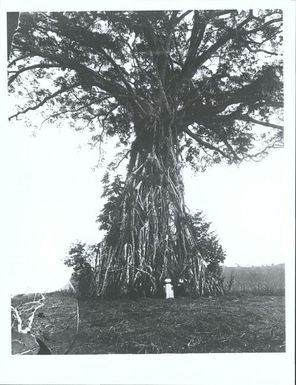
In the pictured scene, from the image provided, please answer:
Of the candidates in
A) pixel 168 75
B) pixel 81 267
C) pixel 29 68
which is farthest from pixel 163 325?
pixel 29 68

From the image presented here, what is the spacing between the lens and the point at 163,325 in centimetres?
352

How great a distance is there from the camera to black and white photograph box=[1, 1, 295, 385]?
3525 mm

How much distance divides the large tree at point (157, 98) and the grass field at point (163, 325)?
0.16 meters

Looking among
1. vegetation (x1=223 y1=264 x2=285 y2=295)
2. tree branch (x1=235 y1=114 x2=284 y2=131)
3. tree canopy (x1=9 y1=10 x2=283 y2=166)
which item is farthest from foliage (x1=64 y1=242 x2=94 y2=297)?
tree branch (x1=235 y1=114 x2=284 y2=131)

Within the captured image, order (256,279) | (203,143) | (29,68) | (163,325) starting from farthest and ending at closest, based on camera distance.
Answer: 1. (203,143)
2. (29,68)
3. (256,279)
4. (163,325)

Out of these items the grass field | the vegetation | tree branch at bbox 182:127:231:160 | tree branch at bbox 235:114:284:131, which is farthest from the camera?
tree branch at bbox 182:127:231:160

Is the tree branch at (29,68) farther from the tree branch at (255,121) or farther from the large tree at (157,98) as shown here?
the tree branch at (255,121)

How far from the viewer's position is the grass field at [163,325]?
3.47m

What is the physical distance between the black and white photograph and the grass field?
0.01m

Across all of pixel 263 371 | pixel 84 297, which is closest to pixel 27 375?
pixel 84 297

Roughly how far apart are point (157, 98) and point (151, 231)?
1.07 metres

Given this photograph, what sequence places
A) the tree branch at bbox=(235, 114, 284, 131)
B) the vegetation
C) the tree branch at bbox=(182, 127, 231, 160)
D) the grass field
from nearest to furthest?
the grass field
the vegetation
the tree branch at bbox=(235, 114, 284, 131)
the tree branch at bbox=(182, 127, 231, 160)

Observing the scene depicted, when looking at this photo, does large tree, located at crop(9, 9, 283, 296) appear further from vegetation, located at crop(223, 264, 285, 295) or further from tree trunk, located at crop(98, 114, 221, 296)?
vegetation, located at crop(223, 264, 285, 295)

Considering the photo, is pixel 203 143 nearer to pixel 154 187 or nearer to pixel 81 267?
pixel 154 187
